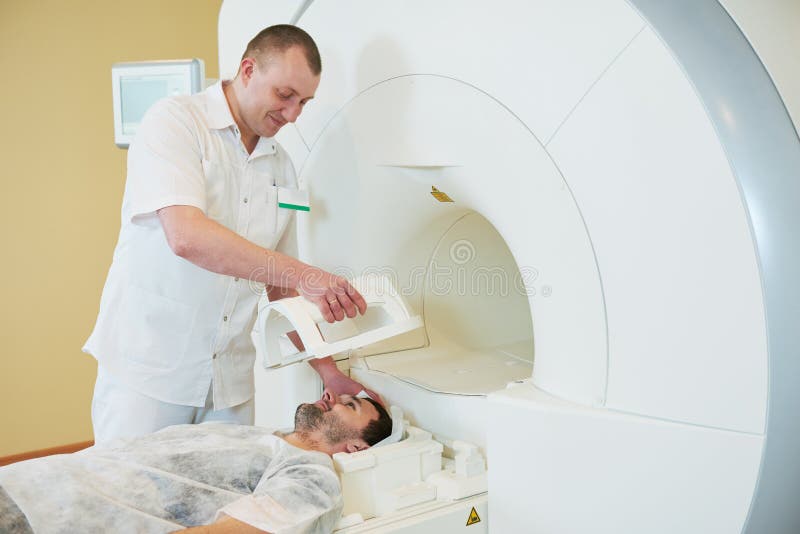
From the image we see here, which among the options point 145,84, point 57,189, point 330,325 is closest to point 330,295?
point 330,325

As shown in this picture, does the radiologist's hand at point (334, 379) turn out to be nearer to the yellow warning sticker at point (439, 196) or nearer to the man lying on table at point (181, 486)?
the man lying on table at point (181, 486)

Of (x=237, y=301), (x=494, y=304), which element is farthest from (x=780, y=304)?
(x=237, y=301)

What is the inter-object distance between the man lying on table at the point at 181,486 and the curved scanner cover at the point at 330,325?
191 mm

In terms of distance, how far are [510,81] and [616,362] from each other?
478 millimetres

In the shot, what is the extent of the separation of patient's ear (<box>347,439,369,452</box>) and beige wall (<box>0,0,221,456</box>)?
2240mm

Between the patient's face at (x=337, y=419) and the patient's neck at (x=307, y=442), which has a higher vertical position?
the patient's face at (x=337, y=419)

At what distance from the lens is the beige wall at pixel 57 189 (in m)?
3.12

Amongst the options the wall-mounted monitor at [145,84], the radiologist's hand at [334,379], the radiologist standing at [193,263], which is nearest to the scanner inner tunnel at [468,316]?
the radiologist's hand at [334,379]

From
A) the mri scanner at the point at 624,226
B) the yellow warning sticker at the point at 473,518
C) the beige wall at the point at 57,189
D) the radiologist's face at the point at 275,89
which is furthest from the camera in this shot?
the beige wall at the point at 57,189

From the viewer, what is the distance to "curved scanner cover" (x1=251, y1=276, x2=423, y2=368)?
4.42 ft

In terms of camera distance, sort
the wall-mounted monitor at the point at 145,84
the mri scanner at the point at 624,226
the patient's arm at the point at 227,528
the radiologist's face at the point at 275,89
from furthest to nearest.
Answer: the wall-mounted monitor at the point at 145,84
the radiologist's face at the point at 275,89
the patient's arm at the point at 227,528
the mri scanner at the point at 624,226

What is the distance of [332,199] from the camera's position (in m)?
1.72

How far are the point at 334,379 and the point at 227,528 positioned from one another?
1.94ft

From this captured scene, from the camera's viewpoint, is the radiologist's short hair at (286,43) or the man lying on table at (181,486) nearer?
the man lying on table at (181,486)
